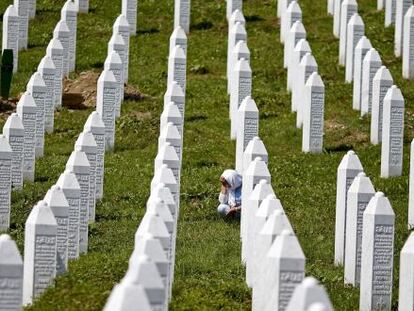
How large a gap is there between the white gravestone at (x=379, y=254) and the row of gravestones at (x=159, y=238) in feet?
6.49

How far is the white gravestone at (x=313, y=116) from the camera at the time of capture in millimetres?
24172

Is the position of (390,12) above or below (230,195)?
above

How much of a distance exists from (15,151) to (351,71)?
8.69 meters

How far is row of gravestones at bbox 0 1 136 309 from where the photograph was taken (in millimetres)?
14609

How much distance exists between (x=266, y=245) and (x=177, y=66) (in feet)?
40.8

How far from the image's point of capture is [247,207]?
58.1 ft

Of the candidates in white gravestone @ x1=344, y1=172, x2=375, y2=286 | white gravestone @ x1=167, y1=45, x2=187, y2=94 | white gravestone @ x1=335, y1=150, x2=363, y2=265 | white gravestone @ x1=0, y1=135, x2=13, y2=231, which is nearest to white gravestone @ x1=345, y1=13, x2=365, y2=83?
white gravestone @ x1=167, y1=45, x2=187, y2=94

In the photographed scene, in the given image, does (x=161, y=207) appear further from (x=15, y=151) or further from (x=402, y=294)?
(x=15, y=151)

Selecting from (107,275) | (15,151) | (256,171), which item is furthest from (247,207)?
(15,151)

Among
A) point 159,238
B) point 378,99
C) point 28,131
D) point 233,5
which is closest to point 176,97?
point 28,131

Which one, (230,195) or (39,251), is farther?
(230,195)

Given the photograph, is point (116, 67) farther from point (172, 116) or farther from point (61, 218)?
point (61, 218)

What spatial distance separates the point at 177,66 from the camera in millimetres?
26453

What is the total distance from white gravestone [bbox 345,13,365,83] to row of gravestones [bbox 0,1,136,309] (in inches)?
157
